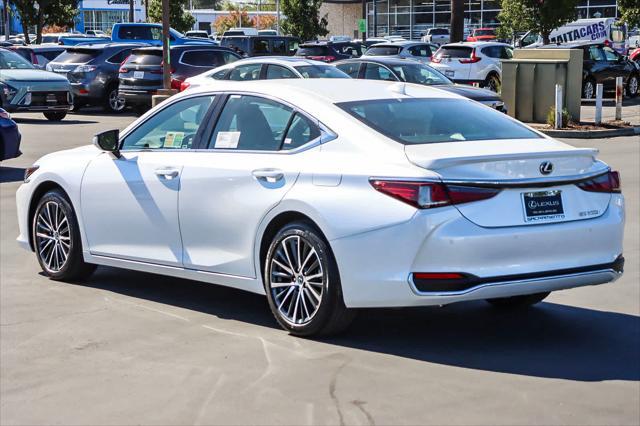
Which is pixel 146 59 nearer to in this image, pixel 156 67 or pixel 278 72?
pixel 156 67

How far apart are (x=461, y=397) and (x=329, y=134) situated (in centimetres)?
196

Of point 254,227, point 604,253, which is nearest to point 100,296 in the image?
point 254,227

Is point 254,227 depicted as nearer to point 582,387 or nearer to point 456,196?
point 456,196

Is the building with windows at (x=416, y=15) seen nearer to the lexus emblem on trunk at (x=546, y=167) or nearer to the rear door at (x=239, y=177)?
the rear door at (x=239, y=177)

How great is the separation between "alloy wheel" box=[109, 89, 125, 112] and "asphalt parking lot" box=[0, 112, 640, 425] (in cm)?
2132

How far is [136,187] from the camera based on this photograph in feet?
25.6

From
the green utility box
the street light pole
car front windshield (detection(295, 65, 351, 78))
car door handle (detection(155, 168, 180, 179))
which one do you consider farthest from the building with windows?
car door handle (detection(155, 168, 180, 179))

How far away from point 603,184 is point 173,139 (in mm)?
2971

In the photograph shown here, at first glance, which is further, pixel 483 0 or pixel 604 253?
pixel 483 0

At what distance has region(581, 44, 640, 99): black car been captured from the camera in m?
31.9

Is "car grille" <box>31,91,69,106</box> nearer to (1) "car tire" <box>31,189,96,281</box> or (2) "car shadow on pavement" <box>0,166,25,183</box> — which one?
(2) "car shadow on pavement" <box>0,166,25,183</box>

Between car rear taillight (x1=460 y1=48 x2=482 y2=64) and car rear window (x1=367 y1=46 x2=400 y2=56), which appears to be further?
car rear window (x1=367 y1=46 x2=400 y2=56)

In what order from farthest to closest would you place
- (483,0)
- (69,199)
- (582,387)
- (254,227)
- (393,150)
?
(483,0) < (69,199) < (254,227) < (393,150) < (582,387)

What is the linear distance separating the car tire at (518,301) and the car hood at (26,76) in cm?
1980
